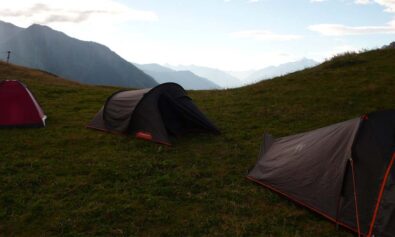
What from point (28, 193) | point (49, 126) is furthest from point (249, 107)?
point (28, 193)

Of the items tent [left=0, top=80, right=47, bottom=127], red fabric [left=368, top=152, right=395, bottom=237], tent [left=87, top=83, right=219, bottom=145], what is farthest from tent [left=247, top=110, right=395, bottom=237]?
tent [left=0, top=80, right=47, bottom=127]

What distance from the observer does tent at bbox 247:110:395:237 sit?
26.0ft

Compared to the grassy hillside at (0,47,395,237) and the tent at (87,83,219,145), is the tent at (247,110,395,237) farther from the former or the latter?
the tent at (87,83,219,145)

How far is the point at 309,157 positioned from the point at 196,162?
13.2 feet

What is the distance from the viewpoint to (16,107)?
54.3ft

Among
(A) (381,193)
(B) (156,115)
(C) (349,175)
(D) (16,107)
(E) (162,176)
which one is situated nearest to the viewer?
(A) (381,193)

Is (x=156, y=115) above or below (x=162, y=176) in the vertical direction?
above

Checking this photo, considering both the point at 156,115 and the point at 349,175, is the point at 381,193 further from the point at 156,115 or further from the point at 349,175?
the point at 156,115

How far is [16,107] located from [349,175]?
14100mm

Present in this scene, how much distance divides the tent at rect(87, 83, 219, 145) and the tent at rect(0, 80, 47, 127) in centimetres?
332

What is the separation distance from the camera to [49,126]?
1752 centimetres

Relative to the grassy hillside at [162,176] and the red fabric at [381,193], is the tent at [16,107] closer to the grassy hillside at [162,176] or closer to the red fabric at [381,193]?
the grassy hillside at [162,176]

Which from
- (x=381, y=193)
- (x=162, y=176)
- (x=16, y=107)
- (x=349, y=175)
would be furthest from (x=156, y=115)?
(x=381, y=193)

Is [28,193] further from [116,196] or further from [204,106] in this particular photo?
[204,106]
